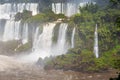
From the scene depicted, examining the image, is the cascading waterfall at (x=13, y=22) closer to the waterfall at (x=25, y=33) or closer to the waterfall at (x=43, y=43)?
the waterfall at (x=25, y=33)

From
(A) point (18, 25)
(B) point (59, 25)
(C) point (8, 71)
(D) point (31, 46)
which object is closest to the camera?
(C) point (8, 71)

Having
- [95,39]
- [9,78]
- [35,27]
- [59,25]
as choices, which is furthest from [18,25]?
[9,78]

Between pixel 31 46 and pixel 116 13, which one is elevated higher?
pixel 116 13

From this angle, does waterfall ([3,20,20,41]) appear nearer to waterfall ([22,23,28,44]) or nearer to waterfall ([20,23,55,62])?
waterfall ([22,23,28,44])

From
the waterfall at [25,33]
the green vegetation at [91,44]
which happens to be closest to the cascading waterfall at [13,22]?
the waterfall at [25,33]

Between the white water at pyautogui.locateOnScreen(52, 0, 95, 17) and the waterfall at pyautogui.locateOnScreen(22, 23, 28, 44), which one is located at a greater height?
the white water at pyautogui.locateOnScreen(52, 0, 95, 17)

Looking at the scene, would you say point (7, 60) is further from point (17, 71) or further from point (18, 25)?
point (18, 25)

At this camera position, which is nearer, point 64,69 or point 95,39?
point 64,69

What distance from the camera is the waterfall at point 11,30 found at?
187 feet

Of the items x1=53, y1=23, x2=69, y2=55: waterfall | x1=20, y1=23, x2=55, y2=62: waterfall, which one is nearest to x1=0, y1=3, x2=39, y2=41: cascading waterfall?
x1=20, y1=23, x2=55, y2=62: waterfall

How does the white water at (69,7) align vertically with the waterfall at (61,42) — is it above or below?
above

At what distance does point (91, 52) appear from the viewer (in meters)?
41.1

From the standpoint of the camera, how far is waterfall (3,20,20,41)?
56906 mm

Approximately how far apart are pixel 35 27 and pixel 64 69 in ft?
55.2
